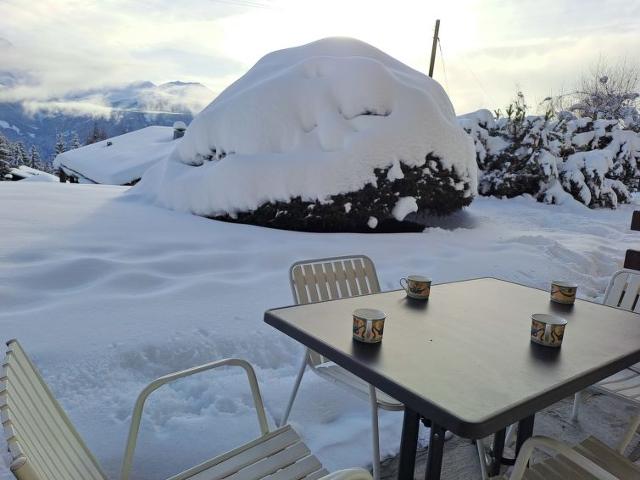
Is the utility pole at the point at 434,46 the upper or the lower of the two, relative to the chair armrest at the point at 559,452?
upper

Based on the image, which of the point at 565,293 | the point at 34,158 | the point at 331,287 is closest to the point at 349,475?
the point at 331,287

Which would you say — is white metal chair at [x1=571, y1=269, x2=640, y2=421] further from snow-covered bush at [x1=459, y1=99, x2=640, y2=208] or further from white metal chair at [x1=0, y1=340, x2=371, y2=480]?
snow-covered bush at [x1=459, y1=99, x2=640, y2=208]

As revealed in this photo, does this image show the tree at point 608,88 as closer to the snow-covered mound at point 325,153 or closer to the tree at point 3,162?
the snow-covered mound at point 325,153

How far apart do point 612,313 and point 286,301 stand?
219 centimetres

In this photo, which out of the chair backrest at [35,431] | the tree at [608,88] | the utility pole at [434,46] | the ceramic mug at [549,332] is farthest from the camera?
the tree at [608,88]

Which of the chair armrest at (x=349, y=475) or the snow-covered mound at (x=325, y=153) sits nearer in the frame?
the chair armrest at (x=349, y=475)

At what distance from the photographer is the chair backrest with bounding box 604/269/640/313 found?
2.73 m

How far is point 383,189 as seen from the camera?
5.74 metres

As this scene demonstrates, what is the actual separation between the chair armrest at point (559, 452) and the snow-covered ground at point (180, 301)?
995 millimetres

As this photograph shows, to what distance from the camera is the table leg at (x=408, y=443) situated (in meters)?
1.62

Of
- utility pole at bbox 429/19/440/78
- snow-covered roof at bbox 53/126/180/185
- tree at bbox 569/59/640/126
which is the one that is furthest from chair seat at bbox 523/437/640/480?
tree at bbox 569/59/640/126

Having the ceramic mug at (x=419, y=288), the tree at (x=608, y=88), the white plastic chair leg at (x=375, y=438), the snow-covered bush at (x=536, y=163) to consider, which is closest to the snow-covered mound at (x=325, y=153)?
the ceramic mug at (x=419, y=288)

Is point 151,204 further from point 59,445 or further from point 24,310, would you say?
point 59,445

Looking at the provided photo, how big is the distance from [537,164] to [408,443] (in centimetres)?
1117
